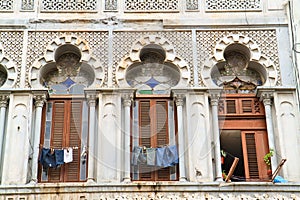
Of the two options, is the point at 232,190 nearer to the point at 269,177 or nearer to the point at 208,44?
the point at 269,177

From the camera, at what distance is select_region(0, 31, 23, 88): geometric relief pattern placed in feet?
43.6

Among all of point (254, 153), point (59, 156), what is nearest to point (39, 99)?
point (59, 156)

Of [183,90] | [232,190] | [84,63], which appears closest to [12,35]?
[84,63]

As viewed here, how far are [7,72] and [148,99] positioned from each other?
3095 mm

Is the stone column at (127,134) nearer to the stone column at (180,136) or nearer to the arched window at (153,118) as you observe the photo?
the arched window at (153,118)

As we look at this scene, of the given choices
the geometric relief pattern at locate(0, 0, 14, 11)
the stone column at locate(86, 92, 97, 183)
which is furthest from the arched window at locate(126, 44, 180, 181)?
the geometric relief pattern at locate(0, 0, 14, 11)

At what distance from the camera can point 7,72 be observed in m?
13.1

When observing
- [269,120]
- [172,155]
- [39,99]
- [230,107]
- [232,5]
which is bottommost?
[172,155]

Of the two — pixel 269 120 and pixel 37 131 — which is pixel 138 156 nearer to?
pixel 37 131

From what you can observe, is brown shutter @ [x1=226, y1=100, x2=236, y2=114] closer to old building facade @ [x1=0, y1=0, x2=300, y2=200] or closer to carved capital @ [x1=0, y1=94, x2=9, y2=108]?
old building facade @ [x1=0, y1=0, x2=300, y2=200]

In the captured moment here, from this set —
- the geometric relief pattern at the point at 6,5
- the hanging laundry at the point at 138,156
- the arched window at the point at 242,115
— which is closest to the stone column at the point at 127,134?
the hanging laundry at the point at 138,156

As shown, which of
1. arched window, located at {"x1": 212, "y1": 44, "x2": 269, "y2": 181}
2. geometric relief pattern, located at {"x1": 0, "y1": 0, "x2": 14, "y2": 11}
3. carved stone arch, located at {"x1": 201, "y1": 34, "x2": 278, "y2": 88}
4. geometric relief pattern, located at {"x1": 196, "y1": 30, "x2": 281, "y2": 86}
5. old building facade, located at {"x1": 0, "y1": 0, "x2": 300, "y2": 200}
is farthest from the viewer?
geometric relief pattern, located at {"x1": 0, "y1": 0, "x2": 14, "y2": 11}

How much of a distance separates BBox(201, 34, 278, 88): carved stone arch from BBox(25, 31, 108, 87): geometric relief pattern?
2.24 meters

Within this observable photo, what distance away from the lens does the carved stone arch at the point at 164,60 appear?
13.1 meters
